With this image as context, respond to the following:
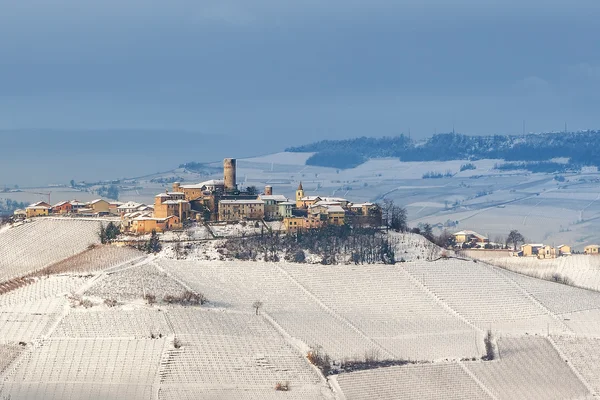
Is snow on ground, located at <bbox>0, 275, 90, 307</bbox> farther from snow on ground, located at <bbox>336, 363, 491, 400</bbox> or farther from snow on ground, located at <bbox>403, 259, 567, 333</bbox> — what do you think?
snow on ground, located at <bbox>403, 259, 567, 333</bbox>

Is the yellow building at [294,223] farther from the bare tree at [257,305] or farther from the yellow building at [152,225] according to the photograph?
the bare tree at [257,305]

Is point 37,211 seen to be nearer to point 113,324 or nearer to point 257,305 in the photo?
point 257,305

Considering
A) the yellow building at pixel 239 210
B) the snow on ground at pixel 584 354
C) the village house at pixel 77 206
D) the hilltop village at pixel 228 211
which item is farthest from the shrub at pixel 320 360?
the village house at pixel 77 206

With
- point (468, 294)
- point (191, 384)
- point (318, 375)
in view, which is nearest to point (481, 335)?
point (468, 294)

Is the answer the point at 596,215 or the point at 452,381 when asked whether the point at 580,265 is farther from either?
the point at 596,215

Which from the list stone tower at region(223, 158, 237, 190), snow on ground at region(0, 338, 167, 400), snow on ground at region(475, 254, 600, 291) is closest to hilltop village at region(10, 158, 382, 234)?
stone tower at region(223, 158, 237, 190)
